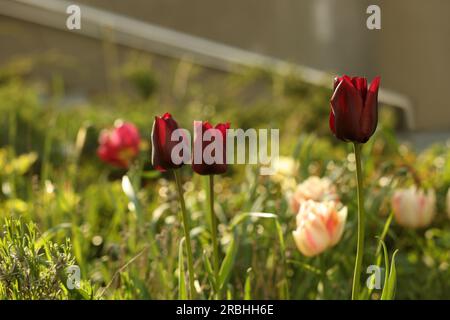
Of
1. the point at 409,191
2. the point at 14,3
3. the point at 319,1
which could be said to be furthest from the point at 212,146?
the point at 319,1

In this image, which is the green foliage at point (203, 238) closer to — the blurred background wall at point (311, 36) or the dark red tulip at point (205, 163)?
the dark red tulip at point (205, 163)

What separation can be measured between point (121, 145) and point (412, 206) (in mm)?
832

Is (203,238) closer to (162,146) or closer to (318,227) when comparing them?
(318,227)

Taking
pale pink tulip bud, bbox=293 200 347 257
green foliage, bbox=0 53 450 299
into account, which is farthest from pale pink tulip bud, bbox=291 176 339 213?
pale pink tulip bud, bbox=293 200 347 257

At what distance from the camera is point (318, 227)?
1.40 m

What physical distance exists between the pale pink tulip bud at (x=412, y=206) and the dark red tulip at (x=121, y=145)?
2.49 ft

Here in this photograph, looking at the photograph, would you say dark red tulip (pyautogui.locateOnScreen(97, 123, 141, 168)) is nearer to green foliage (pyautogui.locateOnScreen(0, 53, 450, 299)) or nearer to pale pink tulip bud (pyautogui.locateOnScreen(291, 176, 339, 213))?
green foliage (pyautogui.locateOnScreen(0, 53, 450, 299))

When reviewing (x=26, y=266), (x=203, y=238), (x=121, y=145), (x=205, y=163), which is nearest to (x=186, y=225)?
(x=205, y=163)

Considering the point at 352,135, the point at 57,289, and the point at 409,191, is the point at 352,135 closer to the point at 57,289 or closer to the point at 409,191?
the point at 57,289

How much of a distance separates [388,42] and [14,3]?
4.59m

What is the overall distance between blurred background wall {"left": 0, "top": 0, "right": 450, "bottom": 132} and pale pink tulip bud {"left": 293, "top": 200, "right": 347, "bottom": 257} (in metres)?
7.84

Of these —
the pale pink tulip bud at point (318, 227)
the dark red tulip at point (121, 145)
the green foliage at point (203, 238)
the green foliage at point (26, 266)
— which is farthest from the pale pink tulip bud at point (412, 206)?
the green foliage at point (26, 266)

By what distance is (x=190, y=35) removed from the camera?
941cm

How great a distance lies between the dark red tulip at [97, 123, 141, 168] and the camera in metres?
2.20
